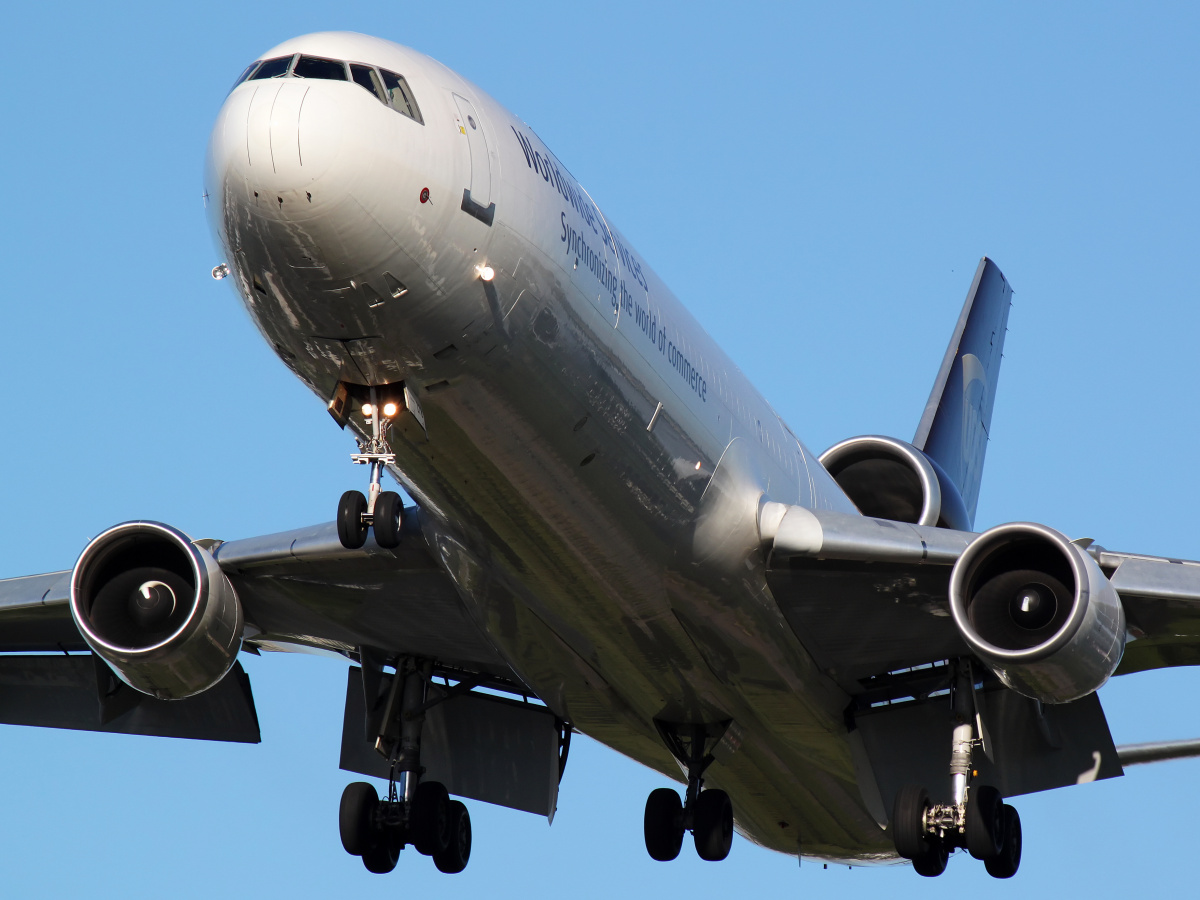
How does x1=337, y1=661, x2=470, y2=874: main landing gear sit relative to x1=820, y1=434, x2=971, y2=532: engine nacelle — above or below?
below

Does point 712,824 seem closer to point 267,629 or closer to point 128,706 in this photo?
point 267,629

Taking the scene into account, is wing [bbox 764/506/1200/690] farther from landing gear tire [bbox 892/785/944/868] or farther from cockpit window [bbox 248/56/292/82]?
cockpit window [bbox 248/56/292/82]

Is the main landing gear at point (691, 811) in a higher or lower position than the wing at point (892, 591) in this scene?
lower

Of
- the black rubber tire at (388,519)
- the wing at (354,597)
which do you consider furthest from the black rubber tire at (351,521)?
the wing at (354,597)

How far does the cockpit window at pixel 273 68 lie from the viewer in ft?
45.6

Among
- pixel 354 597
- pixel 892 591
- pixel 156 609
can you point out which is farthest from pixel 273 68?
pixel 892 591

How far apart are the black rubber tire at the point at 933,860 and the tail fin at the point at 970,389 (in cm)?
1145

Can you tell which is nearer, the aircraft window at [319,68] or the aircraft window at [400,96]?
the aircraft window at [319,68]

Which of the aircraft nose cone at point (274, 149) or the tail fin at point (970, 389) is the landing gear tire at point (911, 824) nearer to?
the aircraft nose cone at point (274, 149)

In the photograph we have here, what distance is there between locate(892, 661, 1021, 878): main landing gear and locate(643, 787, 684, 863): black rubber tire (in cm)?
278

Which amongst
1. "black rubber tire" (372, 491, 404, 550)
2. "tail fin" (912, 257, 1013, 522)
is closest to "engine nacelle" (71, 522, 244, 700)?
"black rubber tire" (372, 491, 404, 550)

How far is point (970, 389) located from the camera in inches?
1298

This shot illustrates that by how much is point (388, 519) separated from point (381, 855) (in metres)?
7.67

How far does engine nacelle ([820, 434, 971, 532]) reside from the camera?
23672 mm
